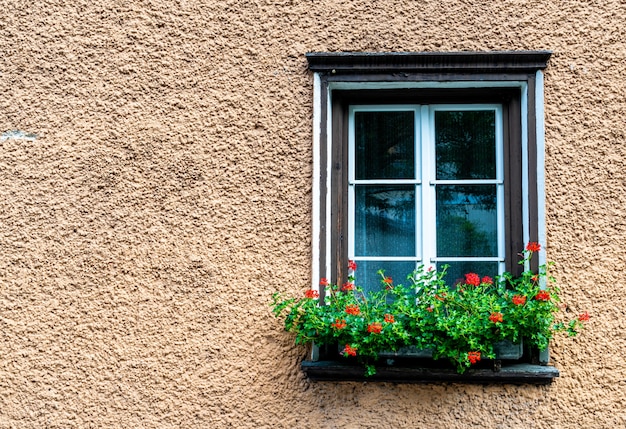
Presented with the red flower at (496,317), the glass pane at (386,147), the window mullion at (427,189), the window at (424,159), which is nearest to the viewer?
the red flower at (496,317)

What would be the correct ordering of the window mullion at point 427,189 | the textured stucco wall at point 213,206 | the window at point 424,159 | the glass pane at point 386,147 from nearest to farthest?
1. the textured stucco wall at point 213,206
2. the window at point 424,159
3. the window mullion at point 427,189
4. the glass pane at point 386,147

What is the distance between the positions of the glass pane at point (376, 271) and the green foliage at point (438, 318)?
0.83 ft

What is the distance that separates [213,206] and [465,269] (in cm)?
136

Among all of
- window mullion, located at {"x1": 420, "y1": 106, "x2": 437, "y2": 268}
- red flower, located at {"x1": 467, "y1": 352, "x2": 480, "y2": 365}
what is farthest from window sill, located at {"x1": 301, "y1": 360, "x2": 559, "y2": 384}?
window mullion, located at {"x1": 420, "y1": 106, "x2": 437, "y2": 268}

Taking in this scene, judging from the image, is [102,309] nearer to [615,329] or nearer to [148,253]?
[148,253]

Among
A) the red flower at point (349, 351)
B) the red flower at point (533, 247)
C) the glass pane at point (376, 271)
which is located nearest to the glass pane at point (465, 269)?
the glass pane at point (376, 271)

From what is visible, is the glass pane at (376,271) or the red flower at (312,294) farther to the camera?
the glass pane at (376,271)

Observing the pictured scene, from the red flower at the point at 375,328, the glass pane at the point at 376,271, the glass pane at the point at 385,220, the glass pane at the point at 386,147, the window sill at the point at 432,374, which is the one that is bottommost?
the window sill at the point at 432,374

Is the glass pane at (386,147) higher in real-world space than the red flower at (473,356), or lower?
higher

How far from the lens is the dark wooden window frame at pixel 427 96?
10.6 feet

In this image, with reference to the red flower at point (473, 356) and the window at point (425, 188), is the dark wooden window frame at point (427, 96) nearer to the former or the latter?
the window at point (425, 188)

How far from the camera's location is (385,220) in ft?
11.3

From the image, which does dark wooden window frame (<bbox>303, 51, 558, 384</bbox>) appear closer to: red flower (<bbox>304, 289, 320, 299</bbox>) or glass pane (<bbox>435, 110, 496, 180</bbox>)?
glass pane (<bbox>435, 110, 496, 180</bbox>)

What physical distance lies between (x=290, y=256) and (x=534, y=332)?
121 centimetres
